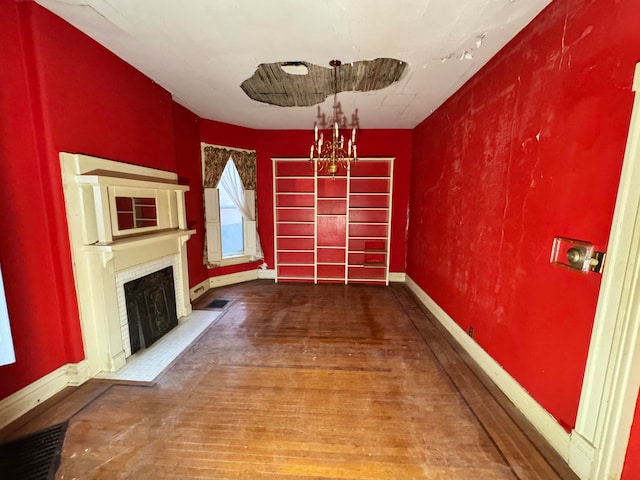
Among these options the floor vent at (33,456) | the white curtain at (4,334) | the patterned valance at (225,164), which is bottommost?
the floor vent at (33,456)

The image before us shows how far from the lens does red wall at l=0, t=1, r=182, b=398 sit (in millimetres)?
1792

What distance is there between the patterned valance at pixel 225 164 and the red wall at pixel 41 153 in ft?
6.19

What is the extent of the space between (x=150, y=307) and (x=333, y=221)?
315 centimetres

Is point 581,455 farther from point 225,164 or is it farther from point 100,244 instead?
point 225,164

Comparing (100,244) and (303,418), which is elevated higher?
(100,244)

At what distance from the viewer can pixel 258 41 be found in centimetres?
217

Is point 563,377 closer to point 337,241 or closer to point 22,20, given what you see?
point 337,241

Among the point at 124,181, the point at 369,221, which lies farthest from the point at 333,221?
the point at 124,181

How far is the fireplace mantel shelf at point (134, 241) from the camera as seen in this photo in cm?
218

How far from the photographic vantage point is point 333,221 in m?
5.01

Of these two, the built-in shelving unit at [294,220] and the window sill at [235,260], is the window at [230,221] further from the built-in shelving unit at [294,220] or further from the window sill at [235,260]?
the built-in shelving unit at [294,220]

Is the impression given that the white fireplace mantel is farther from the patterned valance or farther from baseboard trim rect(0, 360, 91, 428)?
the patterned valance

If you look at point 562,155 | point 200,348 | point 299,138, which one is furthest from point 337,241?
point 562,155

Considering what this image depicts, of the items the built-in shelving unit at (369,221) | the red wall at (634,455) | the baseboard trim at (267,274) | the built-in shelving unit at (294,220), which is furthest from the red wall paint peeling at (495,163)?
the baseboard trim at (267,274)
